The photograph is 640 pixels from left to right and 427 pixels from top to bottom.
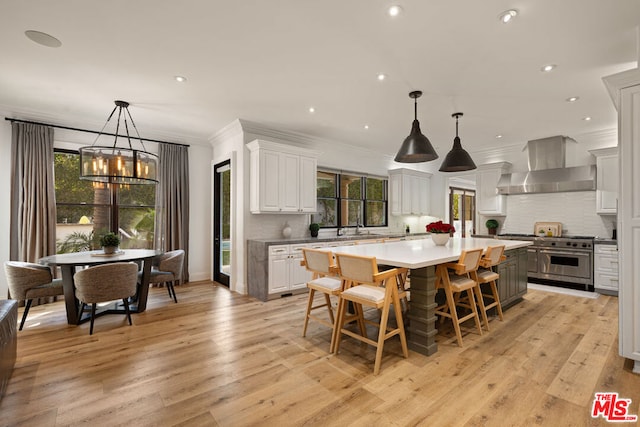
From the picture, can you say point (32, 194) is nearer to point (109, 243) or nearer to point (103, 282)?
point (109, 243)

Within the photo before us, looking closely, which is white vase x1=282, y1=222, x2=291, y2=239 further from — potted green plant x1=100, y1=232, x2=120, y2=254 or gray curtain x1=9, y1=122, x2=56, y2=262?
gray curtain x1=9, y1=122, x2=56, y2=262

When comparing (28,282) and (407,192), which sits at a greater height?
(407,192)

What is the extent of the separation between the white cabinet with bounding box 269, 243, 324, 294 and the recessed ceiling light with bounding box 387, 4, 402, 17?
336 centimetres

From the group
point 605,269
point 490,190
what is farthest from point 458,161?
point 605,269

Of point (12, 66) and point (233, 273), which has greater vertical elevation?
point (12, 66)

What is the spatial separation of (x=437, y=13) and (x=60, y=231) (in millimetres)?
5794

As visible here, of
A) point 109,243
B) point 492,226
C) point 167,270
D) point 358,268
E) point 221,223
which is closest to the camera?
point 358,268

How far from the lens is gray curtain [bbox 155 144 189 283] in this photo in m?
5.39

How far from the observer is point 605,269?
4.88 meters

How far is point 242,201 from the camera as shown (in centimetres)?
501

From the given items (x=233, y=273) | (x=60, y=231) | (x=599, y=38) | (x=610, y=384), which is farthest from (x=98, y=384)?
(x=599, y=38)

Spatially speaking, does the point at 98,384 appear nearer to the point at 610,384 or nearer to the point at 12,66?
the point at 12,66

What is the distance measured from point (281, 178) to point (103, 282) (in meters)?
2.80

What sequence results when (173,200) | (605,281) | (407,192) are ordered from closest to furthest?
(605,281)
(173,200)
(407,192)
